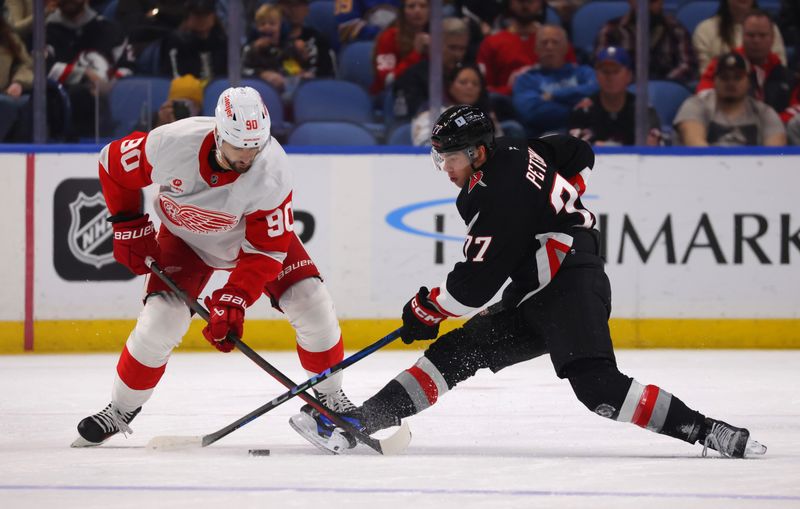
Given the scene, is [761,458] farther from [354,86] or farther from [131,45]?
[131,45]

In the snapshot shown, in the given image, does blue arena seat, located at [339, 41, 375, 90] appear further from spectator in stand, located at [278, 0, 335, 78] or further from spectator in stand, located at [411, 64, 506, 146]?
spectator in stand, located at [411, 64, 506, 146]

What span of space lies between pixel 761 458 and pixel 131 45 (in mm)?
3975

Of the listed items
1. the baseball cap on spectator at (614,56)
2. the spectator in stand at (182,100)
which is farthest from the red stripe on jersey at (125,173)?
the baseball cap on spectator at (614,56)

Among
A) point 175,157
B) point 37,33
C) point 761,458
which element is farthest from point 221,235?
point 37,33

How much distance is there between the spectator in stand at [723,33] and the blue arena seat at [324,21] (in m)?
1.80

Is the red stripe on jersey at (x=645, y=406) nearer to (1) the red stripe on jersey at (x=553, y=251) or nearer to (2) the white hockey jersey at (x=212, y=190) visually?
(1) the red stripe on jersey at (x=553, y=251)

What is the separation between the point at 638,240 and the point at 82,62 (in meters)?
2.80

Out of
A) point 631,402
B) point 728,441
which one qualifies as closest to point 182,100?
point 631,402

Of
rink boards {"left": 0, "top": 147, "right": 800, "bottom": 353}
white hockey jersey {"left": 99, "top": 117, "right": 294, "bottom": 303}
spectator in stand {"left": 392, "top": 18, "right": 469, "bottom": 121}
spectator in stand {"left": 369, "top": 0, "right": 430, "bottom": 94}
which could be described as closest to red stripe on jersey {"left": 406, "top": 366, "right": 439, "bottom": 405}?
white hockey jersey {"left": 99, "top": 117, "right": 294, "bottom": 303}

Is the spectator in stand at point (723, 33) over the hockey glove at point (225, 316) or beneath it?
over

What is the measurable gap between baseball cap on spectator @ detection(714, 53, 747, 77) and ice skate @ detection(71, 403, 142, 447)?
3.78m

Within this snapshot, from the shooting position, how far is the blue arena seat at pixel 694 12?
664 cm

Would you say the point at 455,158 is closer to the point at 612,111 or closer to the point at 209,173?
the point at 209,173

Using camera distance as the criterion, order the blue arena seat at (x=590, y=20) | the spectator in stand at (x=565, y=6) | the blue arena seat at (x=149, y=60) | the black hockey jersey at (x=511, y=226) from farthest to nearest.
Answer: the spectator in stand at (x=565, y=6), the blue arena seat at (x=590, y=20), the blue arena seat at (x=149, y=60), the black hockey jersey at (x=511, y=226)
